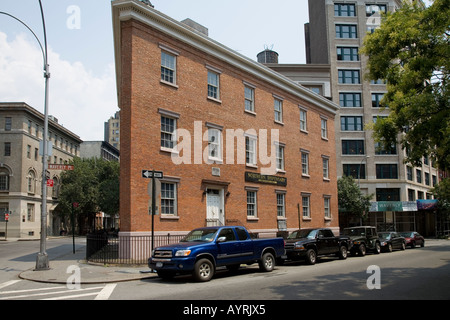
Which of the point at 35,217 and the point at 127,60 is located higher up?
the point at 127,60

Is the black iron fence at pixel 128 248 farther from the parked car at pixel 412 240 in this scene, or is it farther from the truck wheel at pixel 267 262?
the parked car at pixel 412 240

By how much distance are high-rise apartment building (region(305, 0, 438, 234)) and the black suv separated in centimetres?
2786

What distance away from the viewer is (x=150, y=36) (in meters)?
20.6

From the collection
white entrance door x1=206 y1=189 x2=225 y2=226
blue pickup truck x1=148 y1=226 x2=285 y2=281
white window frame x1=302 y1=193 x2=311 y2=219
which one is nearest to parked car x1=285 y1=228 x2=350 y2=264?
blue pickup truck x1=148 y1=226 x2=285 y2=281

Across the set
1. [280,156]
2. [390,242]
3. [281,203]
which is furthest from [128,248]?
[390,242]

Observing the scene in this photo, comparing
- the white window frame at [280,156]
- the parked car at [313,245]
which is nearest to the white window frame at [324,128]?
the white window frame at [280,156]

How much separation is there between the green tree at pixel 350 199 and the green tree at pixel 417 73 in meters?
30.1

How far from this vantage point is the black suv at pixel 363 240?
2206cm

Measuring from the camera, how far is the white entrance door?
2273cm

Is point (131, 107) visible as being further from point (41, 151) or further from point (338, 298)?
point (338, 298)
